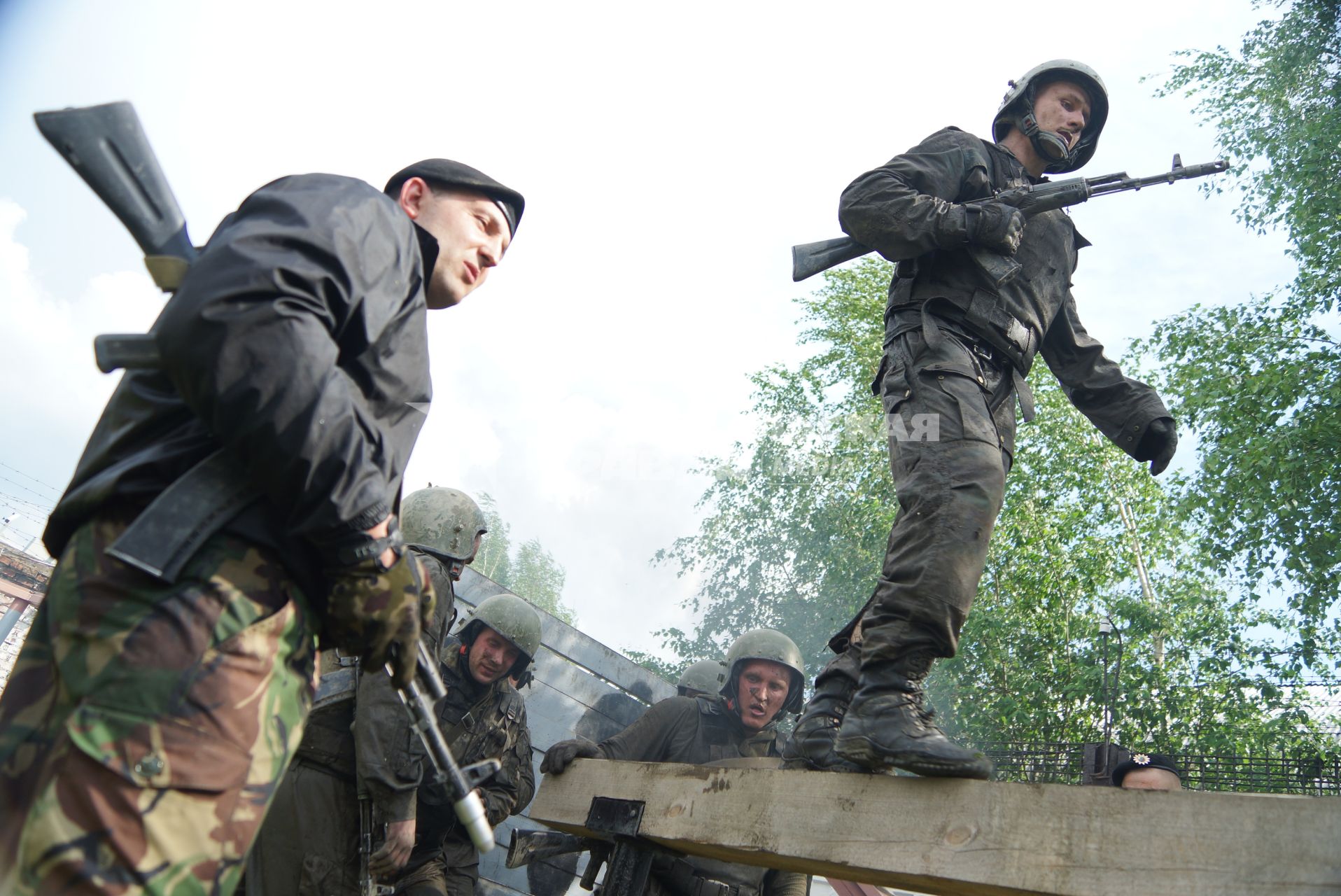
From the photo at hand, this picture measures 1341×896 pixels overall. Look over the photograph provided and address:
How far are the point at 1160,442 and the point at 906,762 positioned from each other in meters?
1.68

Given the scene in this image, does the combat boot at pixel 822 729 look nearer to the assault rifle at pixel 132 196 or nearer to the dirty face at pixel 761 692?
the assault rifle at pixel 132 196

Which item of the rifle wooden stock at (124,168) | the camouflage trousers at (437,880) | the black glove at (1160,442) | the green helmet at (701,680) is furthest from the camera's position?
the green helmet at (701,680)

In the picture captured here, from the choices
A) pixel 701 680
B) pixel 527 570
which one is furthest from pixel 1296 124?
pixel 527 570

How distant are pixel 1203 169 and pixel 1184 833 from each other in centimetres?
357

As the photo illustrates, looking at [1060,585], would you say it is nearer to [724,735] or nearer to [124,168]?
[724,735]

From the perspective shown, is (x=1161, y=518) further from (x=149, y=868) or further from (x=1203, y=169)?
(x=149, y=868)

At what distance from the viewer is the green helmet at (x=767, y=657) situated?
22.2ft

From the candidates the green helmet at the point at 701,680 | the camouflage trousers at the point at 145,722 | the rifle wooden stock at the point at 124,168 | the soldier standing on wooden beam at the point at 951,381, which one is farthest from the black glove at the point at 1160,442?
the green helmet at the point at 701,680

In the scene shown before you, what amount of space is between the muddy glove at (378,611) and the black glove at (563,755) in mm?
2153

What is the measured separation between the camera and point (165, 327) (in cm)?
155

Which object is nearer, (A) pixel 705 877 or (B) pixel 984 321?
(B) pixel 984 321

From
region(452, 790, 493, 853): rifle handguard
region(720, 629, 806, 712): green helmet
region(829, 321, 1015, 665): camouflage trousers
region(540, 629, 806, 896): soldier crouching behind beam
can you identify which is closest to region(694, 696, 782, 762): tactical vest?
region(540, 629, 806, 896): soldier crouching behind beam

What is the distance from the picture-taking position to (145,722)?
1.43 meters

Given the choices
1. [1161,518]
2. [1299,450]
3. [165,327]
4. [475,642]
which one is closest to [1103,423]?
[165,327]
